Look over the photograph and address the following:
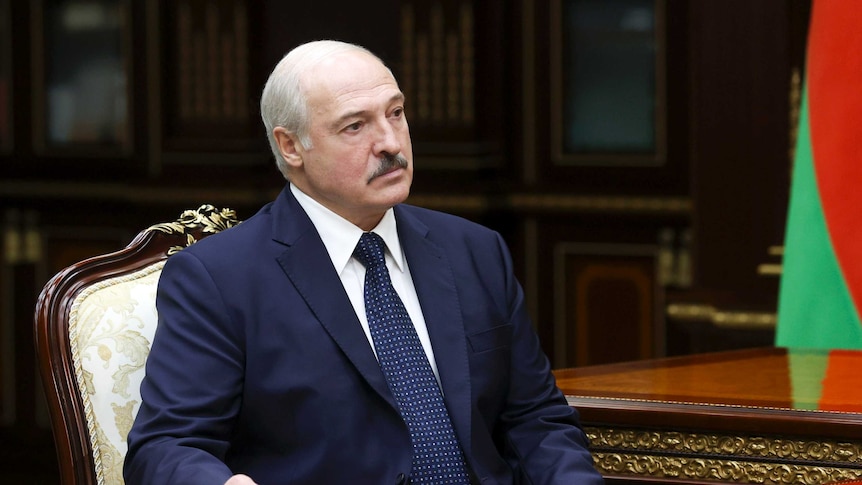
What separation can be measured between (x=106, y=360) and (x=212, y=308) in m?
0.23

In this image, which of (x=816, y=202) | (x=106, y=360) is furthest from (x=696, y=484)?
(x=816, y=202)

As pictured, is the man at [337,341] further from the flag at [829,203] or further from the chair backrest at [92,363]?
the flag at [829,203]

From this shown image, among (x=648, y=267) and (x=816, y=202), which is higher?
(x=816, y=202)

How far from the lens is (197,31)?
5.64 metres

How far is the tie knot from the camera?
7.04 ft

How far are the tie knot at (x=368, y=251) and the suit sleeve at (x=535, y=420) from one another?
0.22 m

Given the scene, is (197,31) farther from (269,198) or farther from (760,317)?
(760,317)

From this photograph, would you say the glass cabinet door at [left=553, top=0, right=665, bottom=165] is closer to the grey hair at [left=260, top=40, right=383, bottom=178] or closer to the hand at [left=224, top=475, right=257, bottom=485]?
the grey hair at [left=260, top=40, right=383, bottom=178]

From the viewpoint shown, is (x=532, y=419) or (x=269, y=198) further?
(x=269, y=198)

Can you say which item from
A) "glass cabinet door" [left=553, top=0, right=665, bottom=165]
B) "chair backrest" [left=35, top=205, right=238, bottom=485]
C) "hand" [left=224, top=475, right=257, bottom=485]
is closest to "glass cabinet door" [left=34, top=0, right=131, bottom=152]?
"glass cabinet door" [left=553, top=0, right=665, bottom=165]

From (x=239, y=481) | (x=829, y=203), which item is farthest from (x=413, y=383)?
(x=829, y=203)

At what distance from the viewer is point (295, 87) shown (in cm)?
209

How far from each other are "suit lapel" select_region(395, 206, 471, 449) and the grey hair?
238 millimetres

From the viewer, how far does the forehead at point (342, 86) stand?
6.76 feet
